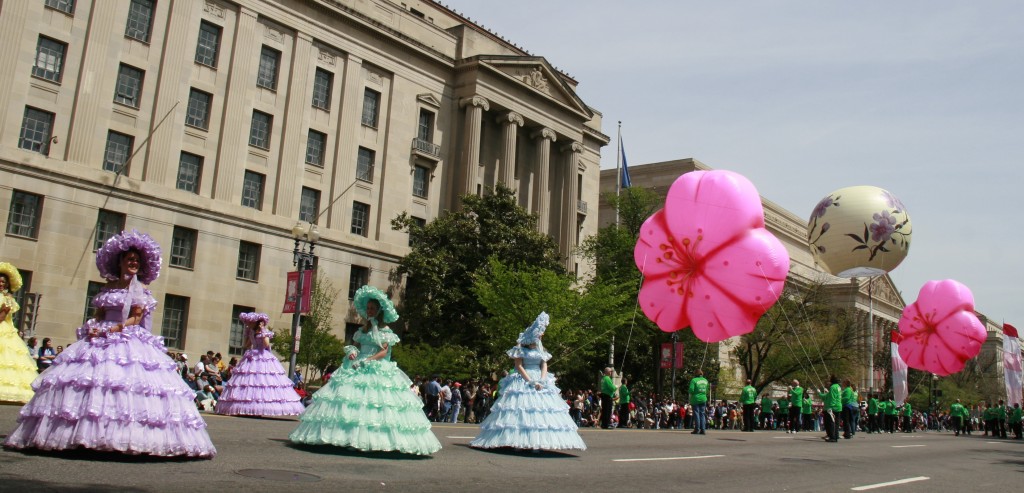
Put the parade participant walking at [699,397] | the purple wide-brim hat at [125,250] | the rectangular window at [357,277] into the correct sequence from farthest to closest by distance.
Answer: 1. the rectangular window at [357,277]
2. the parade participant walking at [699,397]
3. the purple wide-brim hat at [125,250]

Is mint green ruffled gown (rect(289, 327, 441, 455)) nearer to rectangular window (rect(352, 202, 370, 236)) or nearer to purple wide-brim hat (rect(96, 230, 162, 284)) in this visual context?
purple wide-brim hat (rect(96, 230, 162, 284))

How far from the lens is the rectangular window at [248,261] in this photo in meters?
38.4

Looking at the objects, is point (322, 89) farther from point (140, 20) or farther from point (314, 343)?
point (314, 343)

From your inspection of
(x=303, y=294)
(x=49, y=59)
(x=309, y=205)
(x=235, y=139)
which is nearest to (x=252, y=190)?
(x=235, y=139)

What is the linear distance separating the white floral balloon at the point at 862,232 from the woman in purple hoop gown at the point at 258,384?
15.1 meters

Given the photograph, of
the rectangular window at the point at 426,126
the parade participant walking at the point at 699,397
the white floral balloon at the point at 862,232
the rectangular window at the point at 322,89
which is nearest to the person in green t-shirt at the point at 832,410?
the white floral balloon at the point at 862,232

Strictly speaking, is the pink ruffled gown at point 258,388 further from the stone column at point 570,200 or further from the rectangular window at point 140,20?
the stone column at point 570,200

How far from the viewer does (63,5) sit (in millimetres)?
32781

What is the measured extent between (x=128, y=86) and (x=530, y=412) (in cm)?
2983

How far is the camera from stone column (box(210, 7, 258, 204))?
37.6 metres

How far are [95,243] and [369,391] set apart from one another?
90.7 ft

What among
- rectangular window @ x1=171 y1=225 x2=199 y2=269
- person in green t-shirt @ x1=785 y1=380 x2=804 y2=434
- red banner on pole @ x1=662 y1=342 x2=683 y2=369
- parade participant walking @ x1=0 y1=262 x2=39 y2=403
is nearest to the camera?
parade participant walking @ x1=0 y1=262 x2=39 y2=403

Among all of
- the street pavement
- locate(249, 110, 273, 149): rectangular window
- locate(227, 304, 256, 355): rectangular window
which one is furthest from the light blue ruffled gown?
locate(249, 110, 273, 149): rectangular window

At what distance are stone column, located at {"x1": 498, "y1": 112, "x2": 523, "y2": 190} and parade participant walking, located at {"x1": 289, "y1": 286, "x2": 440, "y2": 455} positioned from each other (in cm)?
3982
